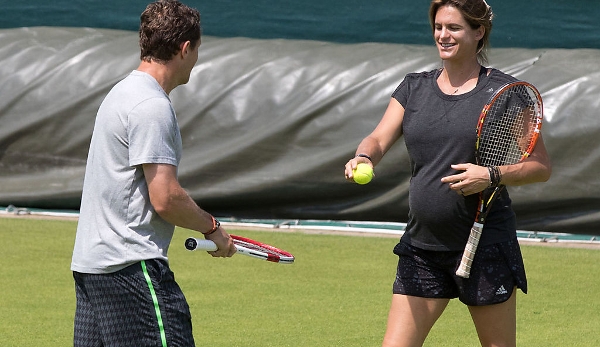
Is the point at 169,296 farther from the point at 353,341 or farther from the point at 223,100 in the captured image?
the point at 223,100

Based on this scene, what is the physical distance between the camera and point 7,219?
867 centimetres

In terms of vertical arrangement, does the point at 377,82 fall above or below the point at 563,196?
above

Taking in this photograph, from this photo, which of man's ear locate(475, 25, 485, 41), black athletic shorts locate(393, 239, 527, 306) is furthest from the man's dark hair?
black athletic shorts locate(393, 239, 527, 306)

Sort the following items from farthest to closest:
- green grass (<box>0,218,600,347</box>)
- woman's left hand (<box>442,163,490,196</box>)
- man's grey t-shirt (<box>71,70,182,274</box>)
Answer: green grass (<box>0,218,600,347</box>) < woman's left hand (<box>442,163,490,196</box>) < man's grey t-shirt (<box>71,70,182,274</box>)

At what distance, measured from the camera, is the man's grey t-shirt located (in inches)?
125

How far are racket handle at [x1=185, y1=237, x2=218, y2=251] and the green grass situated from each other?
77.1 inches

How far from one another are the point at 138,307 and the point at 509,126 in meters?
1.46

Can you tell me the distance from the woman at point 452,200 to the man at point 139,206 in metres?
0.74

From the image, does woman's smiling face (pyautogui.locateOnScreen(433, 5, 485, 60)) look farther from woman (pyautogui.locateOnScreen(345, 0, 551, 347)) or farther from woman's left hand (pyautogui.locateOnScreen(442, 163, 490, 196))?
woman's left hand (pyautogui.locateOnScreen(442, 163, 490, 196))

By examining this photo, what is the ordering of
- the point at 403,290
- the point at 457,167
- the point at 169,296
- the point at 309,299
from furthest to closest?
the point at 309,299 < the point at 403,290 < the point at 457,167 < the point at 169,296

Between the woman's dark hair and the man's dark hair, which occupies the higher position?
the woman's dark hair

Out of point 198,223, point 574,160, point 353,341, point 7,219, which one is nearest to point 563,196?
point 574,160

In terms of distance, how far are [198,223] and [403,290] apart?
0.86 meters

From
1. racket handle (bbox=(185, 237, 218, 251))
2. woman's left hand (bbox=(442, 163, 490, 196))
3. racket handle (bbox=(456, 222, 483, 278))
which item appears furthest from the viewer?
racket handle (bbox=(456, 222, 483, 278))
